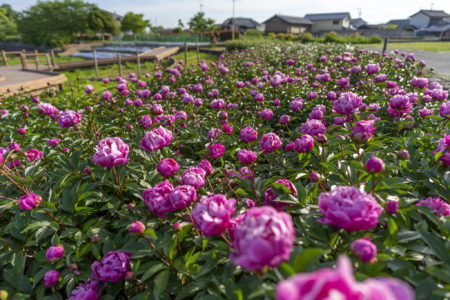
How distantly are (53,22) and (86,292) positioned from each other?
2073 inches

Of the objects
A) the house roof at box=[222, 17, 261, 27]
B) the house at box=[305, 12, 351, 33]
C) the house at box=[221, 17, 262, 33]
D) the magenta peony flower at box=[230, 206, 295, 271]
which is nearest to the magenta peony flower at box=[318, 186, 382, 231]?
the magenta peony flower at box=[230, 206, 295, 271]

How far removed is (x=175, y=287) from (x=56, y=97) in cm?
577

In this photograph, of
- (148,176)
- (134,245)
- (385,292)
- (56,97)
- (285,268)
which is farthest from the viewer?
(56,97)

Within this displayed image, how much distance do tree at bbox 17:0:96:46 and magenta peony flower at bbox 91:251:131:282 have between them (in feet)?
155

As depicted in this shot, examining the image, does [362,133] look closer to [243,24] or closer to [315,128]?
[315,128]

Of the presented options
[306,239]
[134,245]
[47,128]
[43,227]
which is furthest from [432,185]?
[47,128]

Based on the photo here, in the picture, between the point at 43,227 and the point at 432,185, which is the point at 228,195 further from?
the point at 432,185

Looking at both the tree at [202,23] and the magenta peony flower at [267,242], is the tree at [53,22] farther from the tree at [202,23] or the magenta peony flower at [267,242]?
the magenta peony flower at [267,242]

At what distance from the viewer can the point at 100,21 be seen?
4772 centimetres

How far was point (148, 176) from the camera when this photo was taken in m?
2.02

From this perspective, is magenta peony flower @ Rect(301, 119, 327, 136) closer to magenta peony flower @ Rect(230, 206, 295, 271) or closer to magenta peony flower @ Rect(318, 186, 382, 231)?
magenta peony flower @ Rect(318, 186, 382, 231)

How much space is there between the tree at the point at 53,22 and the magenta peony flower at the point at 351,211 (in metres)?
47.8

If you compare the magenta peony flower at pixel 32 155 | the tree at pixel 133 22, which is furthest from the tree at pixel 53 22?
the magenta peony flower at pixel 32 155

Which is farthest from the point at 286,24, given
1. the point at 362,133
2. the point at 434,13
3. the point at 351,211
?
the point at 351,211
